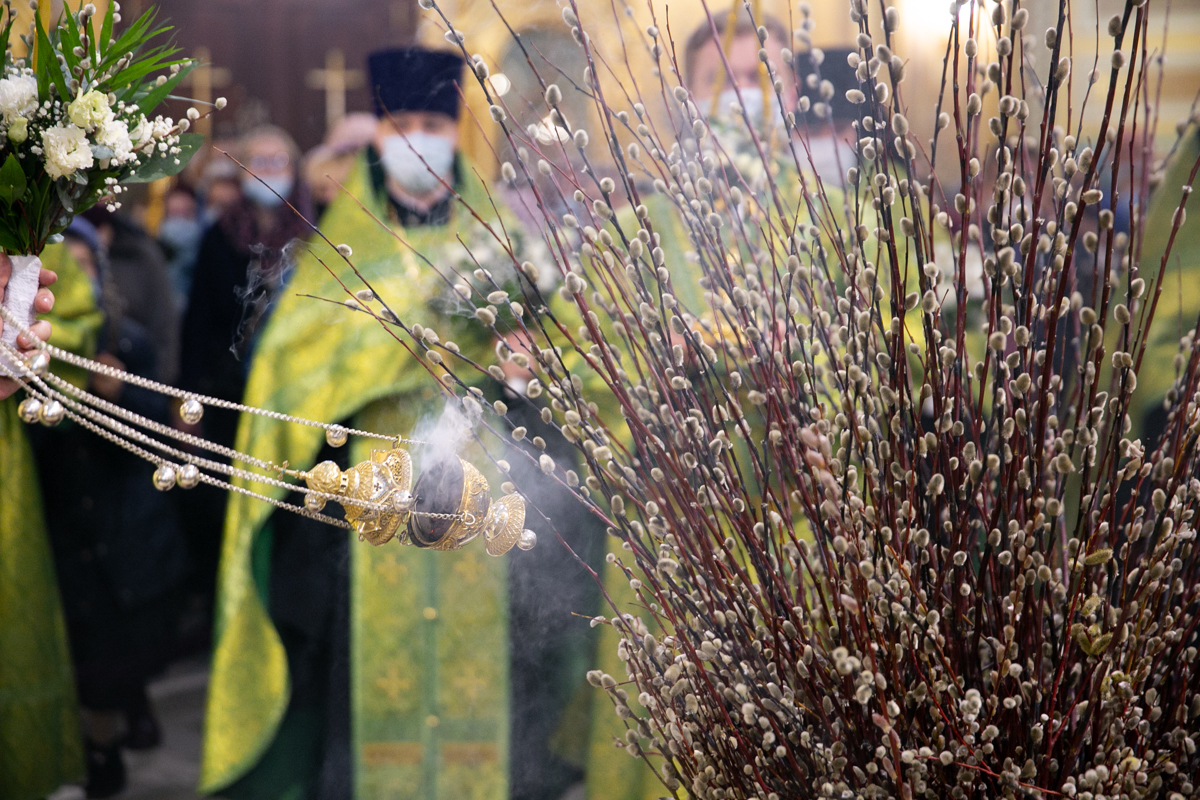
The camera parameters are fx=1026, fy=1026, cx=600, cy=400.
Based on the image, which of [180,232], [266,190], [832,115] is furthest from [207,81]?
[832,115]

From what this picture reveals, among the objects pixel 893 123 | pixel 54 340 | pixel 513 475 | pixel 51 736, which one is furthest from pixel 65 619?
pixel 893 123

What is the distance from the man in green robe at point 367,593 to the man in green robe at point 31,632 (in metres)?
0.73

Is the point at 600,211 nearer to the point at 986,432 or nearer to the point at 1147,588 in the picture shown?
the point at 986,432

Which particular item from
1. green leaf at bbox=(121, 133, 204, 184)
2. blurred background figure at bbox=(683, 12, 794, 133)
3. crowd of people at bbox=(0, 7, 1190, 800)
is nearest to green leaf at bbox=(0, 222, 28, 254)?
green leaf at bbox=(121, 133, 204, 184)

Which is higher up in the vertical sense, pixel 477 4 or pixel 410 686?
pixel 477 4

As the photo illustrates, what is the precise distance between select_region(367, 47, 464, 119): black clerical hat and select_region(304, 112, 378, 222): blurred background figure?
24.8 inches

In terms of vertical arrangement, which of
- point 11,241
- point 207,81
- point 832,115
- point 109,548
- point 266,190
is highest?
point 207,81

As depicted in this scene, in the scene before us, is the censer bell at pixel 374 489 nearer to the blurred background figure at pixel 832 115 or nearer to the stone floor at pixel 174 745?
the blurred background figure at pixel 832 115

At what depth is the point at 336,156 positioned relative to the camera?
352 cm

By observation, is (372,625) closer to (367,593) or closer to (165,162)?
(367,593)

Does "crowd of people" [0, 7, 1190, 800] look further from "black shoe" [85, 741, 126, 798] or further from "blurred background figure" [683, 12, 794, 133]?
"black shoe" [85, 741, 126, 798]

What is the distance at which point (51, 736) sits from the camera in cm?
295

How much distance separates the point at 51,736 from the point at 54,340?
114cm

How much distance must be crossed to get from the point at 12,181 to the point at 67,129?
0.10 m
